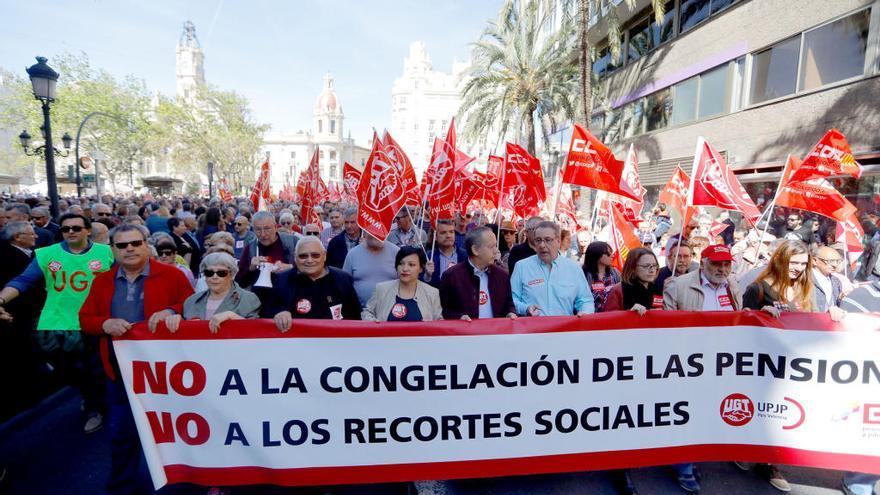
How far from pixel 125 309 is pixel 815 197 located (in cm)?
714

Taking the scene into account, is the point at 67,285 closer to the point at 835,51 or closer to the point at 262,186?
the point at 262,186

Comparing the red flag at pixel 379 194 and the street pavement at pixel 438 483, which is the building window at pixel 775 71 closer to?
the red flag at pixel 379 194

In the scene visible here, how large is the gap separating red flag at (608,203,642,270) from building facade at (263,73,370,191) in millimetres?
107428

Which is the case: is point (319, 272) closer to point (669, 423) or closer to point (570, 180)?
point (669, 423)

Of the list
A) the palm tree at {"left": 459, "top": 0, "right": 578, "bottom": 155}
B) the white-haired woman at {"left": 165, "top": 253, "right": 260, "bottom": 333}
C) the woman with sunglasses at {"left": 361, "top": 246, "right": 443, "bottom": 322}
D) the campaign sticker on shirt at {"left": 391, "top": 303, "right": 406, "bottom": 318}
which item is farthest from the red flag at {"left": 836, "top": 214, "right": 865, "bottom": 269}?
the palm tree at {"left": 459, "top": 0, "right": 578, "bottom": 155}

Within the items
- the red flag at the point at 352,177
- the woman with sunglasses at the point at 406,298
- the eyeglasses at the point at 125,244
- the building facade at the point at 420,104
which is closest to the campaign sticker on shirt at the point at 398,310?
the woman with sunglasses at the point at 406,298

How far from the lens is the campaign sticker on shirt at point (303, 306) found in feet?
10.8

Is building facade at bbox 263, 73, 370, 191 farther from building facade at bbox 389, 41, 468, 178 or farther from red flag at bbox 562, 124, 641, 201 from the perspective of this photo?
red flag at bbox 562, 124, 641, 201

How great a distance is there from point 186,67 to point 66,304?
420 ft

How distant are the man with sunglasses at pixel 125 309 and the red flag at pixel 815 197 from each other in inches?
256

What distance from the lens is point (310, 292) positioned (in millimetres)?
3359

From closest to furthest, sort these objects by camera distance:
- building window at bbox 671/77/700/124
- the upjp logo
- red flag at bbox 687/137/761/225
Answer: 1. the upjp logo
2. red flag at bbox 687/137/761/225
3. building window at bbox 671/77/700/124

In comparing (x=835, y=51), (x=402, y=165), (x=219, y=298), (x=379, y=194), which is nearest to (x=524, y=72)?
(x=835, y=51)

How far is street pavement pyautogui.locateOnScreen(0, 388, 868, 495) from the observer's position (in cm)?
321
